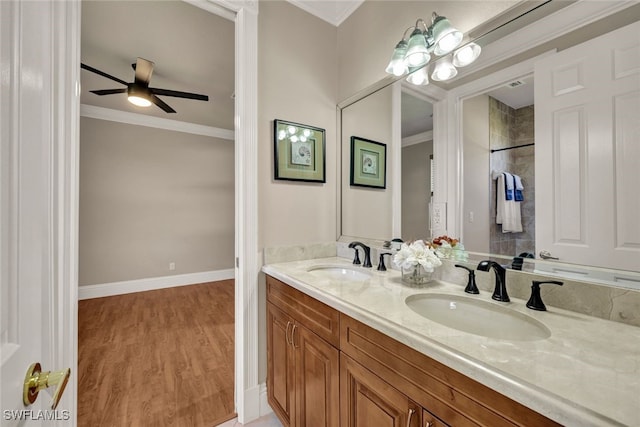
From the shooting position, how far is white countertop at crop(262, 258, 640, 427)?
→ 1.54 ft

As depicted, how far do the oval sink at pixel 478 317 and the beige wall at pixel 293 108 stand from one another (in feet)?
3.13

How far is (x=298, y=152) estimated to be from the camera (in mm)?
1784

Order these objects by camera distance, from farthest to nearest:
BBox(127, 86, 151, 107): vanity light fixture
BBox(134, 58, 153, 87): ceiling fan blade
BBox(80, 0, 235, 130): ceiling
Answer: BBox(127, 86, 151, 107): vanity light fixture
BBox(134, 58, 153, 87): ceiling fan blade
BBox(80, 0, 235, 130): ceiling

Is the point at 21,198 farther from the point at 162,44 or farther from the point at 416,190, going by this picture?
the point at 162,44

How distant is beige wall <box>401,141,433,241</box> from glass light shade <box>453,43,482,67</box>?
0.39 meters

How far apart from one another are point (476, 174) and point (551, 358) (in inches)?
33.5

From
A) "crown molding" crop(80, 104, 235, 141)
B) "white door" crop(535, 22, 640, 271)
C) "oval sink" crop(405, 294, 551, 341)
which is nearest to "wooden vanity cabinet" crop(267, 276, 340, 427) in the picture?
"oval sink" crop(405, 294, 551, 341)

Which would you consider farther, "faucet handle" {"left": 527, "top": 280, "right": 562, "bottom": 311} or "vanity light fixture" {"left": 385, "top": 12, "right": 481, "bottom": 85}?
"vanity light fixture" {"left": 385, "top": 12, "right": 481, "bottom": 85}

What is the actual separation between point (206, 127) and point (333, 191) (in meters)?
3.50

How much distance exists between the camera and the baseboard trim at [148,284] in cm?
363

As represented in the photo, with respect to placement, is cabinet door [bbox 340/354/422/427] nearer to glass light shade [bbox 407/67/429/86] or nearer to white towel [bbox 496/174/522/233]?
white towel [bbox 496/174/522/233]

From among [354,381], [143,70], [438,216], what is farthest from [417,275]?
[143,70]

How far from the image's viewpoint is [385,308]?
91 centimetres

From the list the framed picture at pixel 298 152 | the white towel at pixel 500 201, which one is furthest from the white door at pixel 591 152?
the framed picture at pixel 298 152
